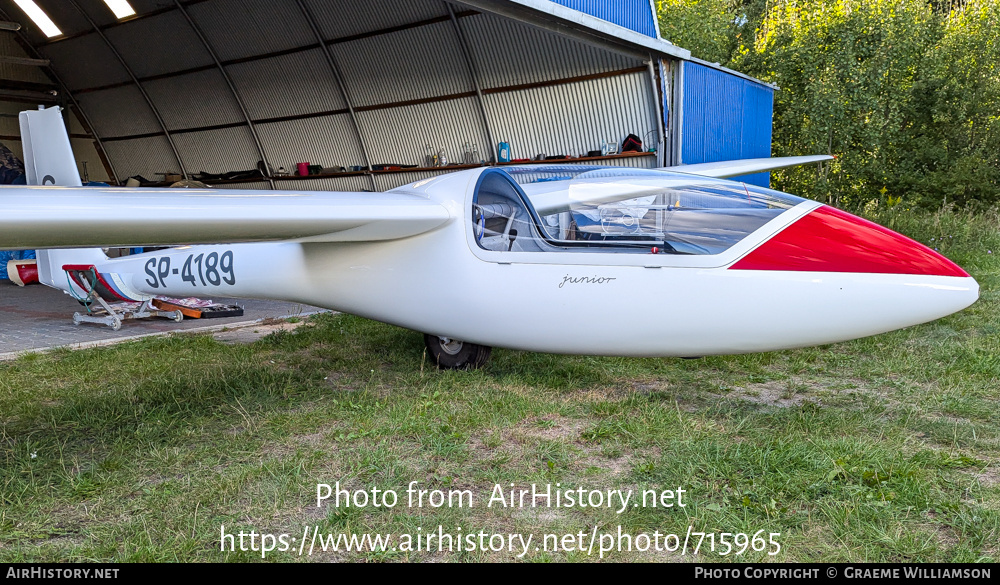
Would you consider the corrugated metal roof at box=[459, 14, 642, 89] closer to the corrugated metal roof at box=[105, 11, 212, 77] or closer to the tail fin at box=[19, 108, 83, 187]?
the corrugated metal roof at box=[105, 11, 212, 77]

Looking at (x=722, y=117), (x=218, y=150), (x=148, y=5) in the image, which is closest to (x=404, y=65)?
(x=148, y=5)

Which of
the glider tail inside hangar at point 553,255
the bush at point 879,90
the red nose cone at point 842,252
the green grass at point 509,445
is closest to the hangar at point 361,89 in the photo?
the bush at point 879,90

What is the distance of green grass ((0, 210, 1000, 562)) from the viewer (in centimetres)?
274

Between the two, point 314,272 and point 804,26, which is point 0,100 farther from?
point 804,26

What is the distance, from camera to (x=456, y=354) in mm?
5266

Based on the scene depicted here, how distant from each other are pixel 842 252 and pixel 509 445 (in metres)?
2.01

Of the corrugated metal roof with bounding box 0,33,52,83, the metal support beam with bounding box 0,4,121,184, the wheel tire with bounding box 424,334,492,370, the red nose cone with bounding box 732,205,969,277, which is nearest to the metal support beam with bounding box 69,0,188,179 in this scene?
the metal support beam with bounding box 0,4,121,184

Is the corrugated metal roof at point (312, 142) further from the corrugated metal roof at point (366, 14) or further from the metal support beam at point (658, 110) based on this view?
the metal support beam at point (658, 110)

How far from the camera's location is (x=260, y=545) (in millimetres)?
2639

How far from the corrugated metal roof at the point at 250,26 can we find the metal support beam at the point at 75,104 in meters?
6.58

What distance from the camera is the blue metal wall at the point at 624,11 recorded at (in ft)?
31.0

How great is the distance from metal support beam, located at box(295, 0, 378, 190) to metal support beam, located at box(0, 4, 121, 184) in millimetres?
9307
